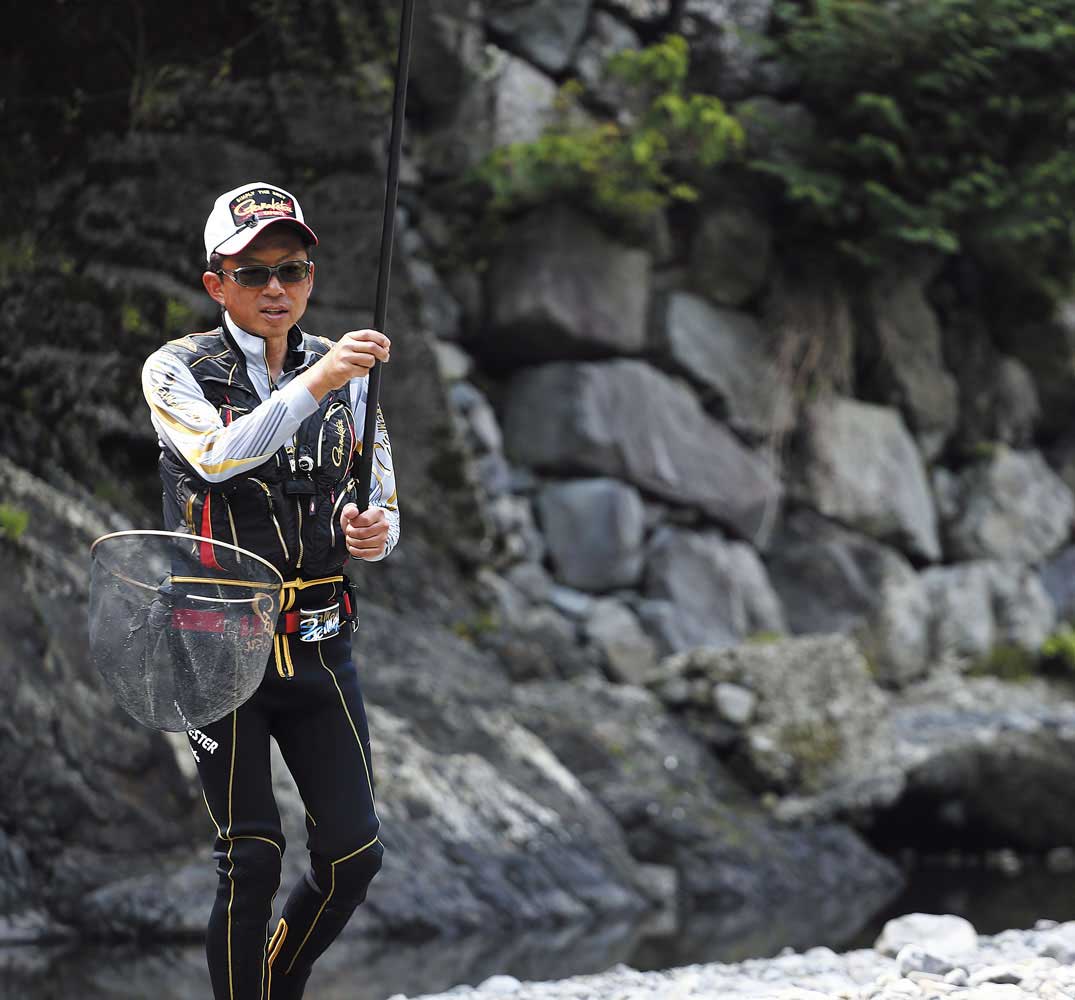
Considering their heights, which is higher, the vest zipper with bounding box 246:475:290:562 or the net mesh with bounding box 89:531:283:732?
the vest zipper with bounding box 246:475:290:562

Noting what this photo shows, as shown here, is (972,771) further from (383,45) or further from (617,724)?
(383,45)

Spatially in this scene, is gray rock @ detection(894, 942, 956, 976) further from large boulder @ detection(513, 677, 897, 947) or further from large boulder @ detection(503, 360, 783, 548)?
large boulder @ detection(503, 360, 783, 548)

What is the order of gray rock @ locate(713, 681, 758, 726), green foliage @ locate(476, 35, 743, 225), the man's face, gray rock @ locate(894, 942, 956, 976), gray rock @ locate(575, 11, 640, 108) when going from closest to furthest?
the man's face → gray rock @ locate(894, 942, 956, 976) → gray rock @ locate(713, 681, 758, 726) → green foliage @ locate(476, 35, 743, 225) → gray rock @ locate(575, 11, 640, 108)

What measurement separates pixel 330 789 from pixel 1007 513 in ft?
36.2

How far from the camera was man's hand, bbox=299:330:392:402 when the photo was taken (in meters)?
2.77

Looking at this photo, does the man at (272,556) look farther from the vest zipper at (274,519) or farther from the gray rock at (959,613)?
the gray rock at (959,613)

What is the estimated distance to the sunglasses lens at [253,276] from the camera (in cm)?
298

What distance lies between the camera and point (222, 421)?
2945 millimetres

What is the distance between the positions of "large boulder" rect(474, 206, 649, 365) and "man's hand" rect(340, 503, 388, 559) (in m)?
7.36

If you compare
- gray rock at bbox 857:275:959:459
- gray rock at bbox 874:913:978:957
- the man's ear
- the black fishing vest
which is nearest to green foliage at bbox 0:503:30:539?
the black fishing vest

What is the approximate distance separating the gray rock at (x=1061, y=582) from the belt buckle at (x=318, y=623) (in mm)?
11482

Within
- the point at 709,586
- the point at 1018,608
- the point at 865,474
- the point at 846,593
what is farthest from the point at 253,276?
the point at 1018,608

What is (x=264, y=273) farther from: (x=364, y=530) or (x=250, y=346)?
(x=364, y=530)

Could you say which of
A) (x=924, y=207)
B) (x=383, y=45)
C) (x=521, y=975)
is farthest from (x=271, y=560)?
(x=924, y=207)
